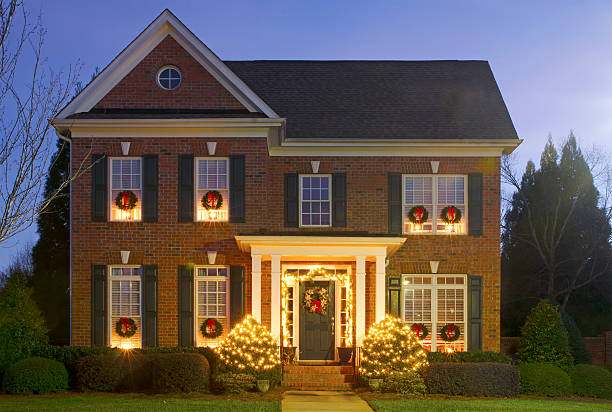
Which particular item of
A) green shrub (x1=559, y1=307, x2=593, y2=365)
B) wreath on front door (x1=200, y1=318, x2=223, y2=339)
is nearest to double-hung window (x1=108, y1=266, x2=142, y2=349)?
wreath on front door (x1=200, y1=318, x2=223, y2=339)

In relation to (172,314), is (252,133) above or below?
above

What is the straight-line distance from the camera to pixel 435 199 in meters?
18.1

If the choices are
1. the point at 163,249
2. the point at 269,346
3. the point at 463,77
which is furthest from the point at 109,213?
the point at 463,77

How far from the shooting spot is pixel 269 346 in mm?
A: 14852

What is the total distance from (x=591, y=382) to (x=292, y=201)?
28.9 feet

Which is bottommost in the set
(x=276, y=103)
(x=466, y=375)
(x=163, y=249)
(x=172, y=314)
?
(x=466, y=375)

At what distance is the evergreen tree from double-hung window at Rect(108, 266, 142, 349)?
6643mm

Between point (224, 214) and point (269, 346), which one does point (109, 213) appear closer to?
point (224, 214)

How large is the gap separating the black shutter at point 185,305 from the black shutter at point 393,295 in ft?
17.2

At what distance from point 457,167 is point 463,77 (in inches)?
158

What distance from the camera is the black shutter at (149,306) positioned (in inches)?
642

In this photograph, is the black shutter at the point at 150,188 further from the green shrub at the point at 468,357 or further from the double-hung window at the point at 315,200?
the green shrub at the point at 468,357

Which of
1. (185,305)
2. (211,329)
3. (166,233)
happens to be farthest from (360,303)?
(166,233)

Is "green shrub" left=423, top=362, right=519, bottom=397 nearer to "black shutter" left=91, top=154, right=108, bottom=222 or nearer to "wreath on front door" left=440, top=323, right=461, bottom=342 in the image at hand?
"wreath on front door" left=440, top=323, right=461, bottom=342
